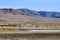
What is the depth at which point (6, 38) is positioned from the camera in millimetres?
28812

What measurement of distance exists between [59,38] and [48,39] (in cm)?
202

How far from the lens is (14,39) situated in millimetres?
27562

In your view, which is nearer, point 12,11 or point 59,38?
point 59,38

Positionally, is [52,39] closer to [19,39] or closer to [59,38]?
[59,38]

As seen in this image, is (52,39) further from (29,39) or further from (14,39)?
(14,39)

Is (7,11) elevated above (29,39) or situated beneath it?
situated beneath

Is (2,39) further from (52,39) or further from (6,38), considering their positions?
(52,39)

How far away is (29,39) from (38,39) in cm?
116

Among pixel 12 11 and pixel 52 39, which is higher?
pixel 52 39

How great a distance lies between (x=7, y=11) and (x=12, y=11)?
3.96 m

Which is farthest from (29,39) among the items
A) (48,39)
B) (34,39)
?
(48,39)

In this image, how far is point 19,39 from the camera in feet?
93.0

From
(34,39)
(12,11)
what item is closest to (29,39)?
(34,39)

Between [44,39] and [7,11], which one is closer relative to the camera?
[44,39]
